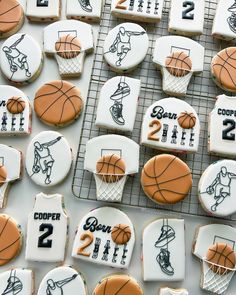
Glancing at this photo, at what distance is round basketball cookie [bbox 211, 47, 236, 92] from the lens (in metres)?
2.04

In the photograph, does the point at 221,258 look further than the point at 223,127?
No

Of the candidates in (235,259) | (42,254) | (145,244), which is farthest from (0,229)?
(235,259)

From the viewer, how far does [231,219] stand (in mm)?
1895

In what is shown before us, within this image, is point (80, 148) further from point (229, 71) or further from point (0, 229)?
point (229, 71)

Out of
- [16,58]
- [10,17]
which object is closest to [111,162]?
[16,58]

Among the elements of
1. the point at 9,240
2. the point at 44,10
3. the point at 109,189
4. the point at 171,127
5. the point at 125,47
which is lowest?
the point at 9,240

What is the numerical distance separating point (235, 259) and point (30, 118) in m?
1.17

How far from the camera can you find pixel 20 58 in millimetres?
2127

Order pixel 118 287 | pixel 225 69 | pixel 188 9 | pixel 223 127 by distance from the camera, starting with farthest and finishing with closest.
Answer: pixel 188 9
pixel 225 69
pixel 223 127
pixel 118 287

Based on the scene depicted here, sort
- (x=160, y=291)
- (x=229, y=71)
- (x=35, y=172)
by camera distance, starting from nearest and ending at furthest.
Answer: (x=160, y=291)
(x=35, y=172)
(x=229, y=71)

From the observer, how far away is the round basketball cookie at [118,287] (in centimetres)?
175

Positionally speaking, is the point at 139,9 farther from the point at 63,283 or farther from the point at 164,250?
the point at 63,283

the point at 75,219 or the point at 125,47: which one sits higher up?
the point at 125,47

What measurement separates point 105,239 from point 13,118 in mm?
742
